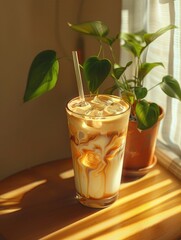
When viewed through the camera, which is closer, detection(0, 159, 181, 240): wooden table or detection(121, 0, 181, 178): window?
detection(0, 159, 181, 240): wooden table

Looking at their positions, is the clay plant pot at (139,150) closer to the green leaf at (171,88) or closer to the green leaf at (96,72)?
the green leaf at (171,88)

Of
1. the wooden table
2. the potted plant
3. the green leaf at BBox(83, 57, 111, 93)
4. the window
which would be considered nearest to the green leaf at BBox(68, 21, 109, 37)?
the potted plant

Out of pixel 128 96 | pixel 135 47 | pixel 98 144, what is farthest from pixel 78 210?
pixel 135 47

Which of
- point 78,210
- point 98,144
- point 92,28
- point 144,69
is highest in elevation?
point 92,28

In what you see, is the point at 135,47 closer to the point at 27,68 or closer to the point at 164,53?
the point at 164,53

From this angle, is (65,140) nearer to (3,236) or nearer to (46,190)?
(46,190)

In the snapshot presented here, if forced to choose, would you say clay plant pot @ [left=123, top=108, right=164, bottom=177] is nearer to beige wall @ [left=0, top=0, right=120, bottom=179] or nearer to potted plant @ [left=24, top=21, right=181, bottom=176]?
potted plant @ [left=24, top=21, right=181, bottom=176]
